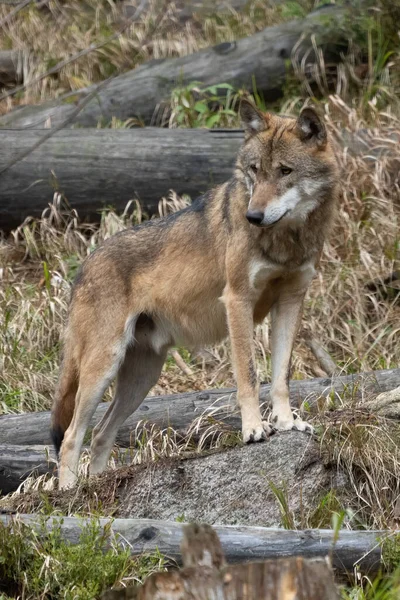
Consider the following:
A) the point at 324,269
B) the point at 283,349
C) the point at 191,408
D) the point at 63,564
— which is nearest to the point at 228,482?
the point at 283,349

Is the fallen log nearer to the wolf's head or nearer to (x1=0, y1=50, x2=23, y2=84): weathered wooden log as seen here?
the wolf's head

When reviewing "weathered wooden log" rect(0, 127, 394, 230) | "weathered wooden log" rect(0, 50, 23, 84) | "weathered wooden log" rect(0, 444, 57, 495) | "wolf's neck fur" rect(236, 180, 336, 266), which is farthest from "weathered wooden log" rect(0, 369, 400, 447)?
"weathered wooden log" rect(0, 50, 23, 84)

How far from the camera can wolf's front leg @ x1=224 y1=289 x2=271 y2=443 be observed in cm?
530

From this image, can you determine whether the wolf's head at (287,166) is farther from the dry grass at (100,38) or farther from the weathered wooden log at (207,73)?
the dry grass at (100,38)

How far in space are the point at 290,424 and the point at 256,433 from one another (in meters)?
0.24

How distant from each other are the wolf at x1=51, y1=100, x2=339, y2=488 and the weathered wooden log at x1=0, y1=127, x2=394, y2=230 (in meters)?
2.79

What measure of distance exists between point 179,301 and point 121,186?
3.44m

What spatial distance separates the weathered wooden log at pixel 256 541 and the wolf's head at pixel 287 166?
1848mm

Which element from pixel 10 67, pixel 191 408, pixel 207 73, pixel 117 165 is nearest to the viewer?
pixel 191 408

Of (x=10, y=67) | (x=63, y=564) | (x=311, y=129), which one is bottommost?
(x=10, y=67)

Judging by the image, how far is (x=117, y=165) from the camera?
9.17 meters

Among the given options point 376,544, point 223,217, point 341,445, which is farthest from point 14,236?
point 376,544

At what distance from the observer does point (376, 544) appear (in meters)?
4.05

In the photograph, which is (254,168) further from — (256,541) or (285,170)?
(256,541)
